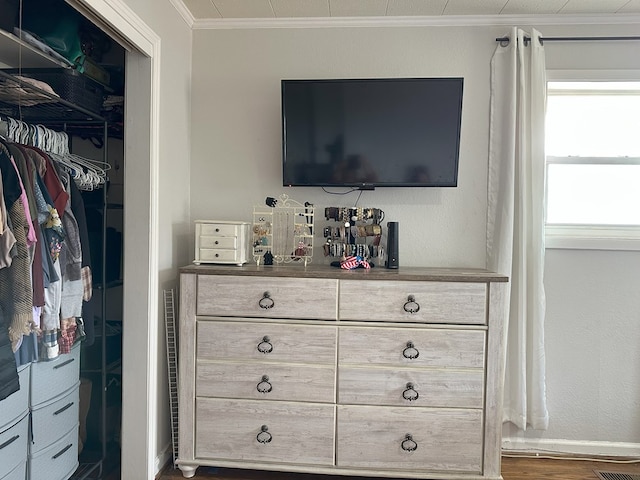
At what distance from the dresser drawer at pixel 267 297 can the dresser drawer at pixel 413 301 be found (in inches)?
3.6

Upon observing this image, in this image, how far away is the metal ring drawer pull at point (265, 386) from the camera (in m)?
2.16

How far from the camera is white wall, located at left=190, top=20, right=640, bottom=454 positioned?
2520mm

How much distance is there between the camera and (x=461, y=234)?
2561mm

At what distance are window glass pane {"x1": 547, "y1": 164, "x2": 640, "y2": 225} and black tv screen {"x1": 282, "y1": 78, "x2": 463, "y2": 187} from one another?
69 centimetres

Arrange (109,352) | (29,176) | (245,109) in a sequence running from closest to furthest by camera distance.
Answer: (29,176) → (109,352) → (245,109)

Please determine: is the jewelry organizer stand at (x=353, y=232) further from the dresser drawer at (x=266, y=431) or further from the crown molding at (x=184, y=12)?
the crown molding at (x=184, y=12)

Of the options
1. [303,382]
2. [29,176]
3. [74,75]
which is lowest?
Answer: [303,382]

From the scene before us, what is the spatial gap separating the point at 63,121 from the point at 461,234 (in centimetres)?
221

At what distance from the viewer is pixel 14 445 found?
1776 mm

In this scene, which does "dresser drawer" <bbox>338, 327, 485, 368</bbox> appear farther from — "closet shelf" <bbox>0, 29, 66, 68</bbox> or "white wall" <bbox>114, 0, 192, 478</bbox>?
"closet shelf" <bbox>0, 29, 66, 68</bbox>

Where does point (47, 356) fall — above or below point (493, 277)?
below

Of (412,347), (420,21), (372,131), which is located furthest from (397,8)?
(412,347)

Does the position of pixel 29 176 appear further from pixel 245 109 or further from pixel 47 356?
pixel 245 109

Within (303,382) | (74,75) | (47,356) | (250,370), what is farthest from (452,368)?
(74,75)
